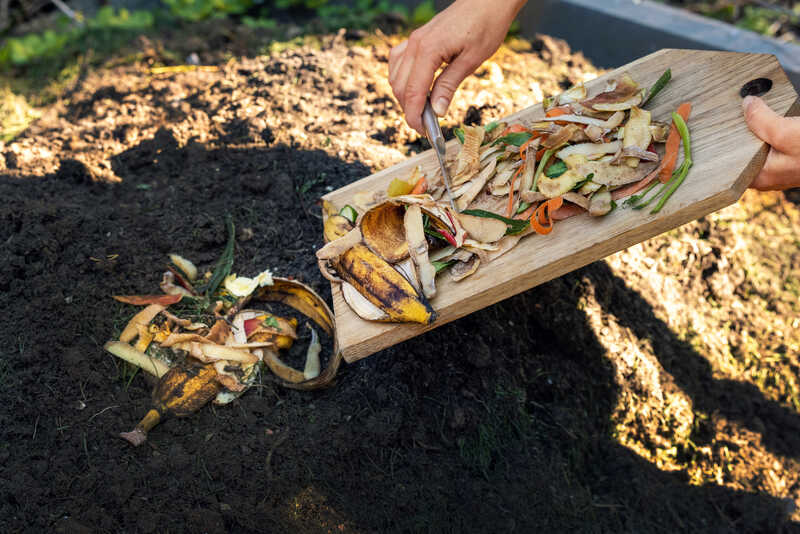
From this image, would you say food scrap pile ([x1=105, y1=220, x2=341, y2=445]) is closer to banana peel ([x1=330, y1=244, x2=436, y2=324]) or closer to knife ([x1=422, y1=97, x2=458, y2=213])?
banana peel ([x1=330, y1=244, x2=436, y2=324])

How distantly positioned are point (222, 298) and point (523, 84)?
239 cm

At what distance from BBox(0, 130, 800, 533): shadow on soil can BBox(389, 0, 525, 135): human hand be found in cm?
76

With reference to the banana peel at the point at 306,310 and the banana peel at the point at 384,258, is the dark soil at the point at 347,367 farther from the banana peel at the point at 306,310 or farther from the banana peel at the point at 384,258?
the banana peel at the point at 384,258

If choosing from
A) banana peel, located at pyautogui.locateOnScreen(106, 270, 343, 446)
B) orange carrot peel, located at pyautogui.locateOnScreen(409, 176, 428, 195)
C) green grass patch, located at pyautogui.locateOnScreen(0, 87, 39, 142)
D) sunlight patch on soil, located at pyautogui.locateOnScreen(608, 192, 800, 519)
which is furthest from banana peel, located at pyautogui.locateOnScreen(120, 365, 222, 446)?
green grass patch, located at pyautogui.locateOnScreen(0, 87, 39, 142)

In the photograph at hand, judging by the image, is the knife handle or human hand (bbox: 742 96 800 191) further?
the knife handle

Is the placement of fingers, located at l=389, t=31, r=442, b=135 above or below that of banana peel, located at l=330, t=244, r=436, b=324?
above

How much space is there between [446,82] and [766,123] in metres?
1.07

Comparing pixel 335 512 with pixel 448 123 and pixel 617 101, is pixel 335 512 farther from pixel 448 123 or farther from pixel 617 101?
pixel 448 123

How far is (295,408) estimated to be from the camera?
2062 mm

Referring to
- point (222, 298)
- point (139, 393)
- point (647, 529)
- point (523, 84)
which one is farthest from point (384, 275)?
point (523, 84)

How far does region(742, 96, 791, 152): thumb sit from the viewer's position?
1.72 m

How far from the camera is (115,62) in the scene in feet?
12.6

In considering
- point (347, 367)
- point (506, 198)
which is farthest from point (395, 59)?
point (347, 367)

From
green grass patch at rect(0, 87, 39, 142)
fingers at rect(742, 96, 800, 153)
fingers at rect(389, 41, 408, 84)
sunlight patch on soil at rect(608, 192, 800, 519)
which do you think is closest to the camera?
fingers at rect(742, 96, 800, 153)
